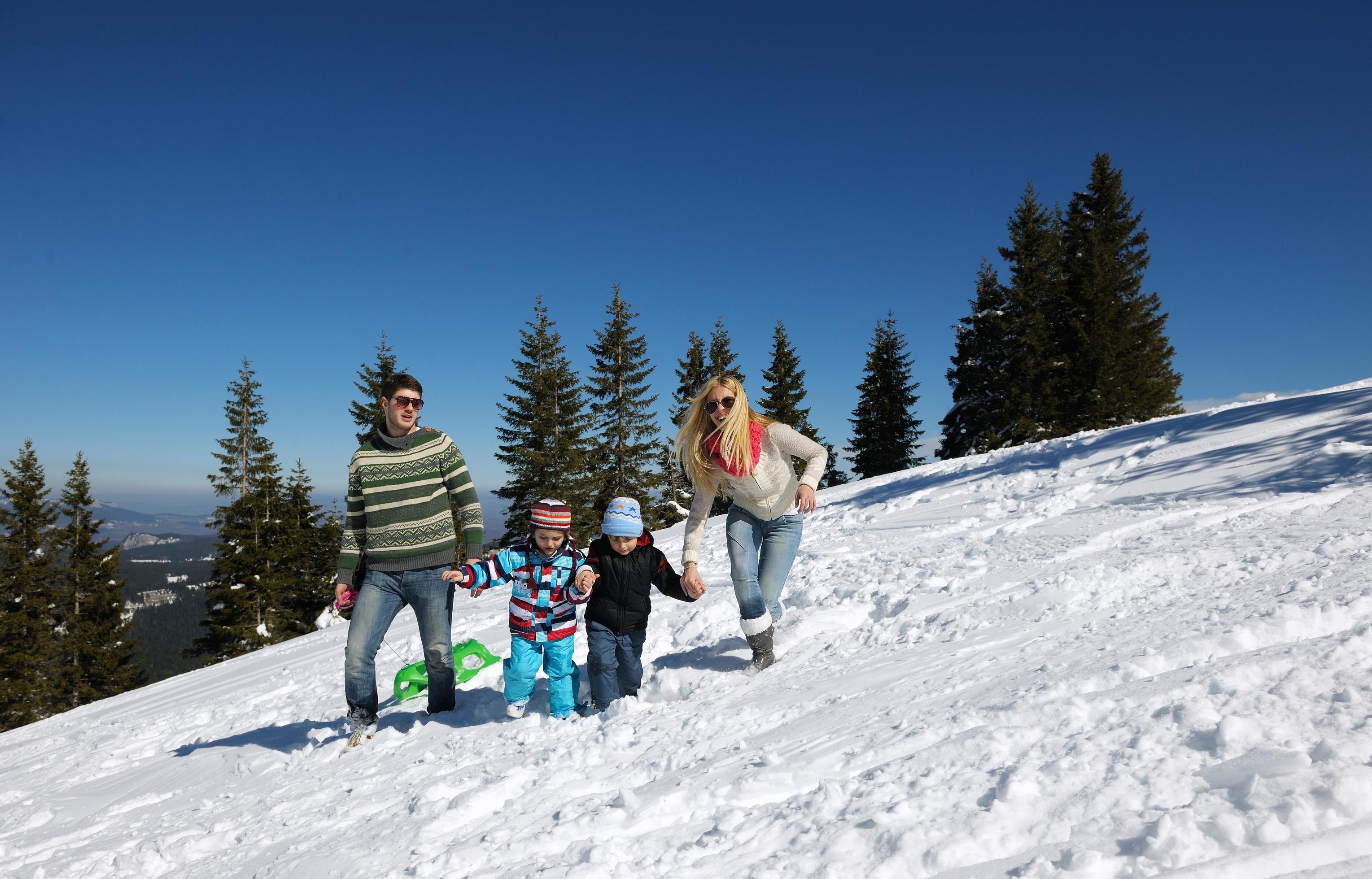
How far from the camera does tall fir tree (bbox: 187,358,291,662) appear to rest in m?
29.6

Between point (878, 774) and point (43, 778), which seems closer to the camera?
point (878, 774)

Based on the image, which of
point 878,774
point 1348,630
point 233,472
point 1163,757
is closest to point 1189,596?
point 1348,630

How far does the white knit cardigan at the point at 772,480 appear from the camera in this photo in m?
4.23

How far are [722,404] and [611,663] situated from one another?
69.7 inches

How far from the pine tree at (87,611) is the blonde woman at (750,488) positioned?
1334 inches

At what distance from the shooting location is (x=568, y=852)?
95.2 inches

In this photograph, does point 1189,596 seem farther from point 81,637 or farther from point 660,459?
point 81,637

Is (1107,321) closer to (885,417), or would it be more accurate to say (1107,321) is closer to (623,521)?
(885,417)

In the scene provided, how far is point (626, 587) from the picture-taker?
429cm

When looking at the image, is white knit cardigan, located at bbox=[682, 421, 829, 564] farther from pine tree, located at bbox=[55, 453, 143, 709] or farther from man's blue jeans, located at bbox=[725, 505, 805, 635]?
pine tree, located at bbox=[55, 453, 143, 709]

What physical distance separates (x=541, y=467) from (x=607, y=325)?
8.21m

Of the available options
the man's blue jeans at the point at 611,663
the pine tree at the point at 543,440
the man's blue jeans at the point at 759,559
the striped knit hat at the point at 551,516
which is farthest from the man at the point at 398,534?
the pine tree at the point at 543,440

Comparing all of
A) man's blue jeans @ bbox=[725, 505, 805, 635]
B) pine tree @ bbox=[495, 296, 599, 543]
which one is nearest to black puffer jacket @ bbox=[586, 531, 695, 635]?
man's blue jeans @ bbox=[725, 505, 805, 635]

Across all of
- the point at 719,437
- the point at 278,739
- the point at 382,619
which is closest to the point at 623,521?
the point at 719,437
